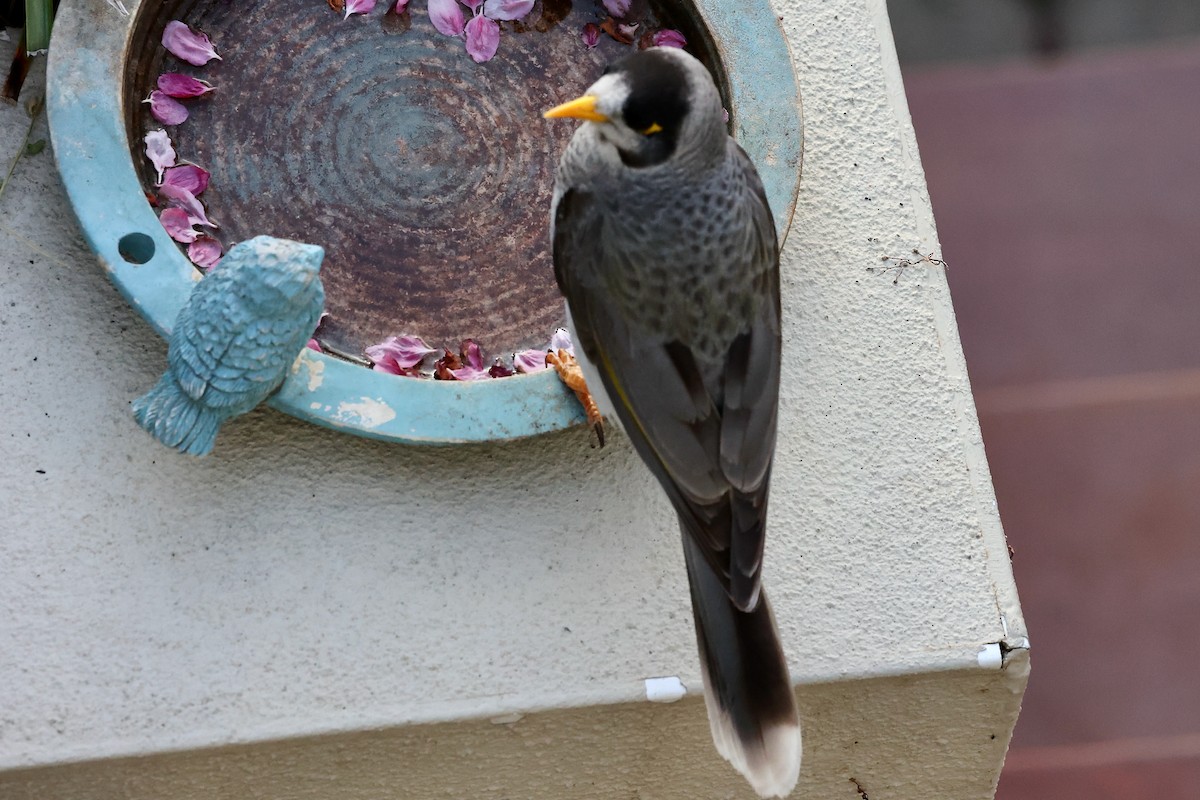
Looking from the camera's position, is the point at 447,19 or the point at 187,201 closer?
the point at 187,201

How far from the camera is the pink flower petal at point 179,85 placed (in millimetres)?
2439

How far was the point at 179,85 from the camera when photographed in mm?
2441

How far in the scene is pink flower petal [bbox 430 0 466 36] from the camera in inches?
102

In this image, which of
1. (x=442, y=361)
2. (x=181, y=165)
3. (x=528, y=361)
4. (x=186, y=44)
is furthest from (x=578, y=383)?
(x=186, y=44)

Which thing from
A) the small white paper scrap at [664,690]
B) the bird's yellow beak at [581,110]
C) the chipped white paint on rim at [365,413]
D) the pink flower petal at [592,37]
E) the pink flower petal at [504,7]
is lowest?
the small white paper scrap at [664,690]

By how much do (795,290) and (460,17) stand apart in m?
0.79

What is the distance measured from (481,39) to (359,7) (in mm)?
228

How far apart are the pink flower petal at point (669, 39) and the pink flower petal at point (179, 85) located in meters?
0.80

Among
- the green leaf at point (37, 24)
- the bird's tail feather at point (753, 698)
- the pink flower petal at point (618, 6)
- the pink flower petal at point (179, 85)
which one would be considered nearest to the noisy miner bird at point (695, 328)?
the bird's tail feather at point (753, 698)

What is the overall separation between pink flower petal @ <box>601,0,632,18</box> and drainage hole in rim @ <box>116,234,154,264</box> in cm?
93

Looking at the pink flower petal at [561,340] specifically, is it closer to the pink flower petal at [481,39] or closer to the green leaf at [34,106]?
the pink flower petal at [481,39]

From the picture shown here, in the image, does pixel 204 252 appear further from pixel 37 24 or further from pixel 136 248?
pixel 37 24

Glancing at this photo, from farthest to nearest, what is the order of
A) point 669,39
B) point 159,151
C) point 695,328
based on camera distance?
point 669,39 → point 159,151 → point 695,328

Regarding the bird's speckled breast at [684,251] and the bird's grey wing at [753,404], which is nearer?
the bird's grey wing at [753,404]
